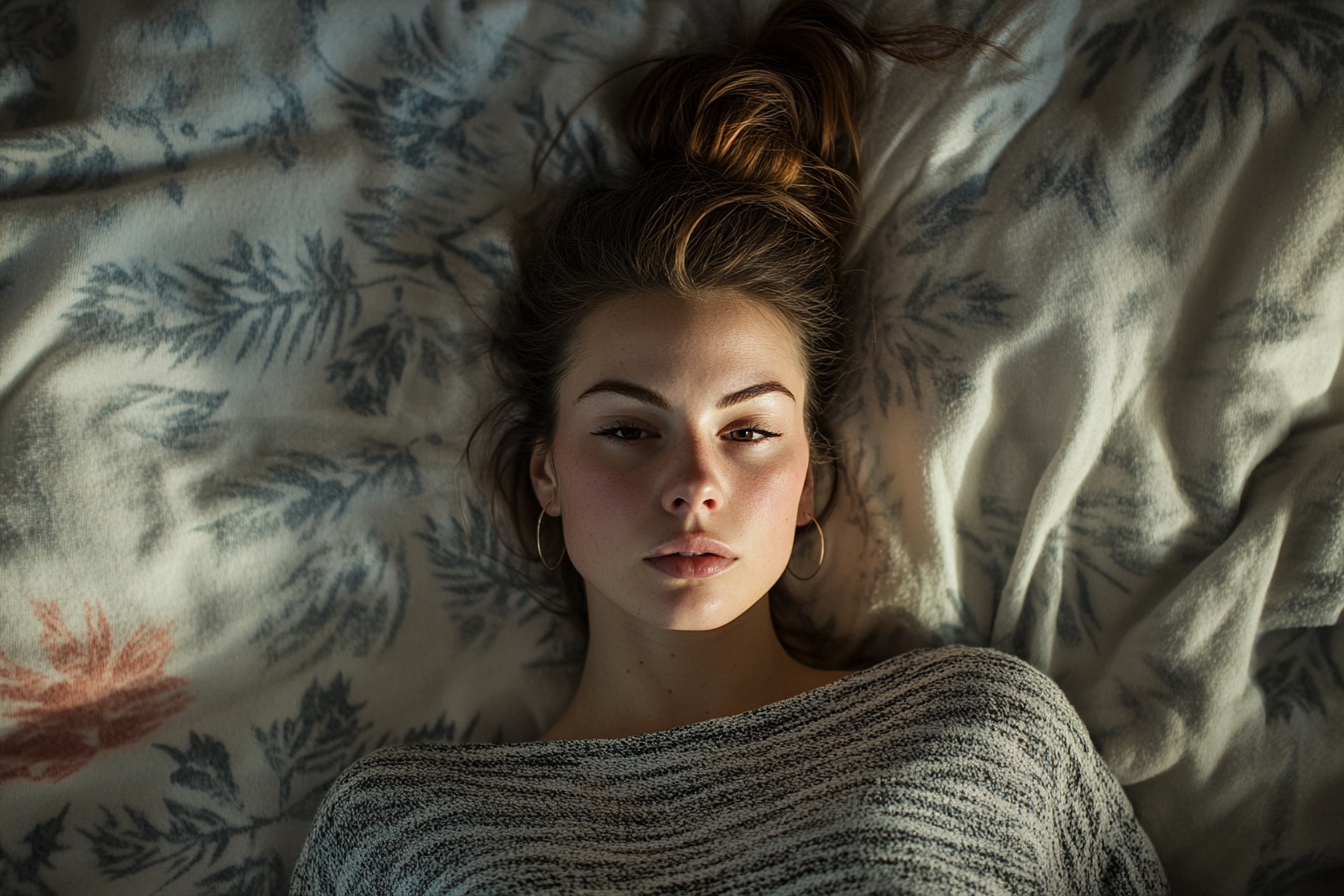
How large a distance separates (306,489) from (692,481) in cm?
71

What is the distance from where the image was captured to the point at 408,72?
4.80 ft

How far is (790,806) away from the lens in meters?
1.17

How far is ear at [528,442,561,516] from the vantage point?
140 cm

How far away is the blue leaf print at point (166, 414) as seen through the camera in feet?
4.53

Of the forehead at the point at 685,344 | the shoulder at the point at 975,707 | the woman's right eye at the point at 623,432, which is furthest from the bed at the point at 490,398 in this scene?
the woman's right eye at the point at 623,432

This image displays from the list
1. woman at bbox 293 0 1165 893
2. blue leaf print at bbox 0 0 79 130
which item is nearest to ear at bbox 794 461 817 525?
woman at bbox 293 0 1165 893

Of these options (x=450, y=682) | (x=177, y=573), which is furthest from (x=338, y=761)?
(x=177, y=573)

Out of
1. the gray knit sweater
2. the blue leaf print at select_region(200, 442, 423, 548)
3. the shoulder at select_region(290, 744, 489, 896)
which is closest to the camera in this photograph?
the gray knit sweater

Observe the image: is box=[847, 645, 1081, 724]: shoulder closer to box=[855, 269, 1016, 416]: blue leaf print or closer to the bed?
the bed

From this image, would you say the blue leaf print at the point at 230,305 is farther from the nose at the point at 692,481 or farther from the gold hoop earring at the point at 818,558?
the gold hoop earring at the point at 818,558

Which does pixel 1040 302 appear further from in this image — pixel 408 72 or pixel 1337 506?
pixel 408 72

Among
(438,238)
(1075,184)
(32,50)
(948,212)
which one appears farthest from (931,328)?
(32,50)

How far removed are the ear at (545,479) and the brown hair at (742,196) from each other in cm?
2

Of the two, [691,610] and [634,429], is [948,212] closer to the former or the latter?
[634,429]
